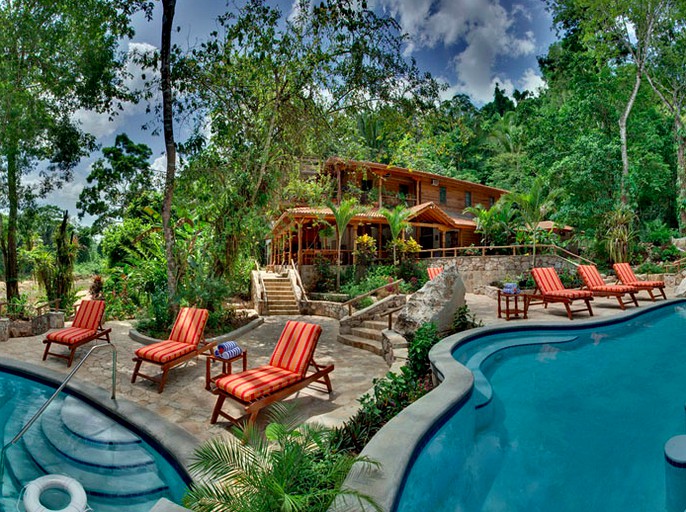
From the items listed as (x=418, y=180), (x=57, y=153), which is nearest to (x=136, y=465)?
(x=57, y=153)

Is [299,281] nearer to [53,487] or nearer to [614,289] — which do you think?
[614,289]

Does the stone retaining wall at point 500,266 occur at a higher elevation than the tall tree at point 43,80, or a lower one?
lower

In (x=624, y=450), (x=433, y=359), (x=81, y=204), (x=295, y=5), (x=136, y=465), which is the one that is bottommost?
(x=136, y=465)

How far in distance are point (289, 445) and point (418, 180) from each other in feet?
81.5

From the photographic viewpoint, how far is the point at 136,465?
411 centimetres

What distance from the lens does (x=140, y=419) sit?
484cm

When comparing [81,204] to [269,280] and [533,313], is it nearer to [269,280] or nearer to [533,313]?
[269,280]

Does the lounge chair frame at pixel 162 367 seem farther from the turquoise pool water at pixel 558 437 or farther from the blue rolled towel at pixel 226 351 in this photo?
the turquoise pool water at pixel 558 437

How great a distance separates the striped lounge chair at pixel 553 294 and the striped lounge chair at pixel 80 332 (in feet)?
32.0

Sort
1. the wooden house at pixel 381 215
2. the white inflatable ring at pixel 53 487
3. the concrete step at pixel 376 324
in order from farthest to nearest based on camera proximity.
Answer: the wooden house at pixel 381 215 → the concrete step at pixel 376 324 → the white inflatable ring at pixel 53 487

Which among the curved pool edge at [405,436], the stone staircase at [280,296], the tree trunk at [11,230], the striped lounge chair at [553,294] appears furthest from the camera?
the stone staircase at [280,296]

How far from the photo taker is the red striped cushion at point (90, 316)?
8.21 metres

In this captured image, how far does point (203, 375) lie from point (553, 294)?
8.55 metres

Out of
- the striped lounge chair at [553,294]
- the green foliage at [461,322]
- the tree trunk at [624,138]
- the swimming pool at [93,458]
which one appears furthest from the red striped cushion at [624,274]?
the swimming pool at [93,458]
